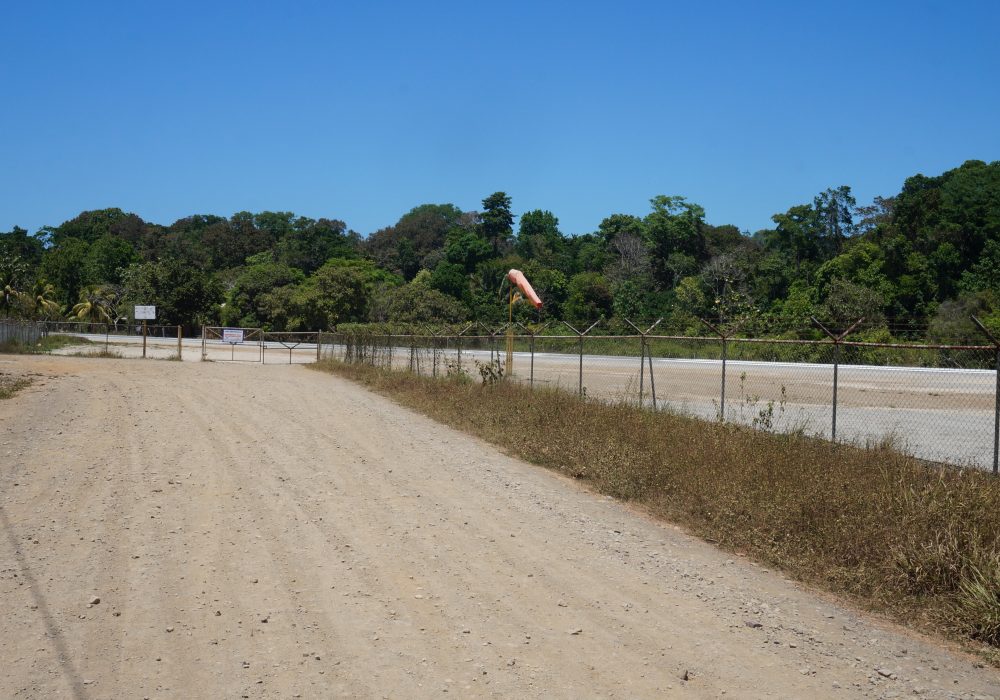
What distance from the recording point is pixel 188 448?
12766 millimetres

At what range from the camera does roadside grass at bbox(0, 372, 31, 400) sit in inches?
→ 777

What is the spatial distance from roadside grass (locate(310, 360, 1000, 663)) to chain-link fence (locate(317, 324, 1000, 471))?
2.07 m

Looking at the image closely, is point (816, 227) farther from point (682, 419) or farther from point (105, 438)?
point (105, 438)

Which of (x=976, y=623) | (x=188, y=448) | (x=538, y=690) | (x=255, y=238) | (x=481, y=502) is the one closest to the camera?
(x=538, y=690)

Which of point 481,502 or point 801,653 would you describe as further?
point 481,502

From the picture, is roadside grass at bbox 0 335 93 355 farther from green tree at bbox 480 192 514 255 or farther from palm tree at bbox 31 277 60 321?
green tree at bbox 480 192 514 255

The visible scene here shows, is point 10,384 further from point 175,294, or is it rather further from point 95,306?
point 95,306

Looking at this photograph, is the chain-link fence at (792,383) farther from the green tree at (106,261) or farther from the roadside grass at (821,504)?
the green tree at (106,261)

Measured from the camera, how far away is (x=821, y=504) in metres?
8.27

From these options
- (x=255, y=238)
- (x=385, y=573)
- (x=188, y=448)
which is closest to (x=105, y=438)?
(x=188, y=448)

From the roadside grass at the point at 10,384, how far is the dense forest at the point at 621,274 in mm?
33122

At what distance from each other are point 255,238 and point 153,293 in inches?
1811

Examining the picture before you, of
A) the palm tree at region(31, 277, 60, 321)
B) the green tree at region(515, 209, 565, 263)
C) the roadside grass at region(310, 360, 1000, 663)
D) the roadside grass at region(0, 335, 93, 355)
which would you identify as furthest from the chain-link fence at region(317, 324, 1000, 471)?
the green tree at region(515, 209, 565, 263)

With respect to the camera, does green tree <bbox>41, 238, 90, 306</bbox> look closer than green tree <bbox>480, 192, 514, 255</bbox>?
Yes
